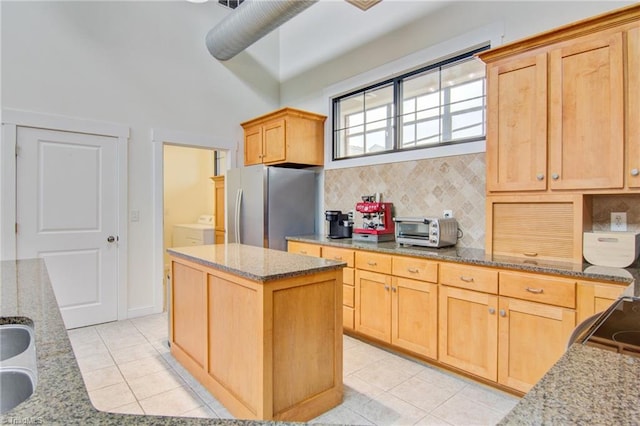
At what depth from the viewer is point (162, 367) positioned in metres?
2.74

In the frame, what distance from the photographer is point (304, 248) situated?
3.80 meters

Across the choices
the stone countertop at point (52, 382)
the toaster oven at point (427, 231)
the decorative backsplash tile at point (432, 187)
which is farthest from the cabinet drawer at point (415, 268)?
the stone countertop at point (52, 382)

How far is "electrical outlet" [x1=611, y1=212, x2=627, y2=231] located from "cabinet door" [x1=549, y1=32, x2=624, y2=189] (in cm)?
39

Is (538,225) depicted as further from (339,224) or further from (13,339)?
(13,339)

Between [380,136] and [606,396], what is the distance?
357cm

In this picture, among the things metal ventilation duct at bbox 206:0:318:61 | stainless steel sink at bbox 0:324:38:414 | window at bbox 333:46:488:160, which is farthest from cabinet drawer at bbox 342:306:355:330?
metal ventilation duct at bbox 206:0:318:61

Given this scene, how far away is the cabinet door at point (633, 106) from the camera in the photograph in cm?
202

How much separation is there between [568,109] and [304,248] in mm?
2567

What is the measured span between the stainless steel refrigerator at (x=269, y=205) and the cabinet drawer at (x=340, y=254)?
820 millimetres

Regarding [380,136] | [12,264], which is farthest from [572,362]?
[380,136]

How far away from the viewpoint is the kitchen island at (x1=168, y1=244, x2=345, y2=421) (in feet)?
6.13

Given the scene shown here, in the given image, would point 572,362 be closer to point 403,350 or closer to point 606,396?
point 606,396

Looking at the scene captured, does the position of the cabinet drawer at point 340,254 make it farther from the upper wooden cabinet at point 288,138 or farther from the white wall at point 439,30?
the white wall at point 439,30

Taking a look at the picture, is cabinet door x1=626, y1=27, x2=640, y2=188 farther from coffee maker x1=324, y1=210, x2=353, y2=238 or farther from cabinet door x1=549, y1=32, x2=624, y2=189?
coffee maker x1=324, y1=210, x2=353, y2=238
